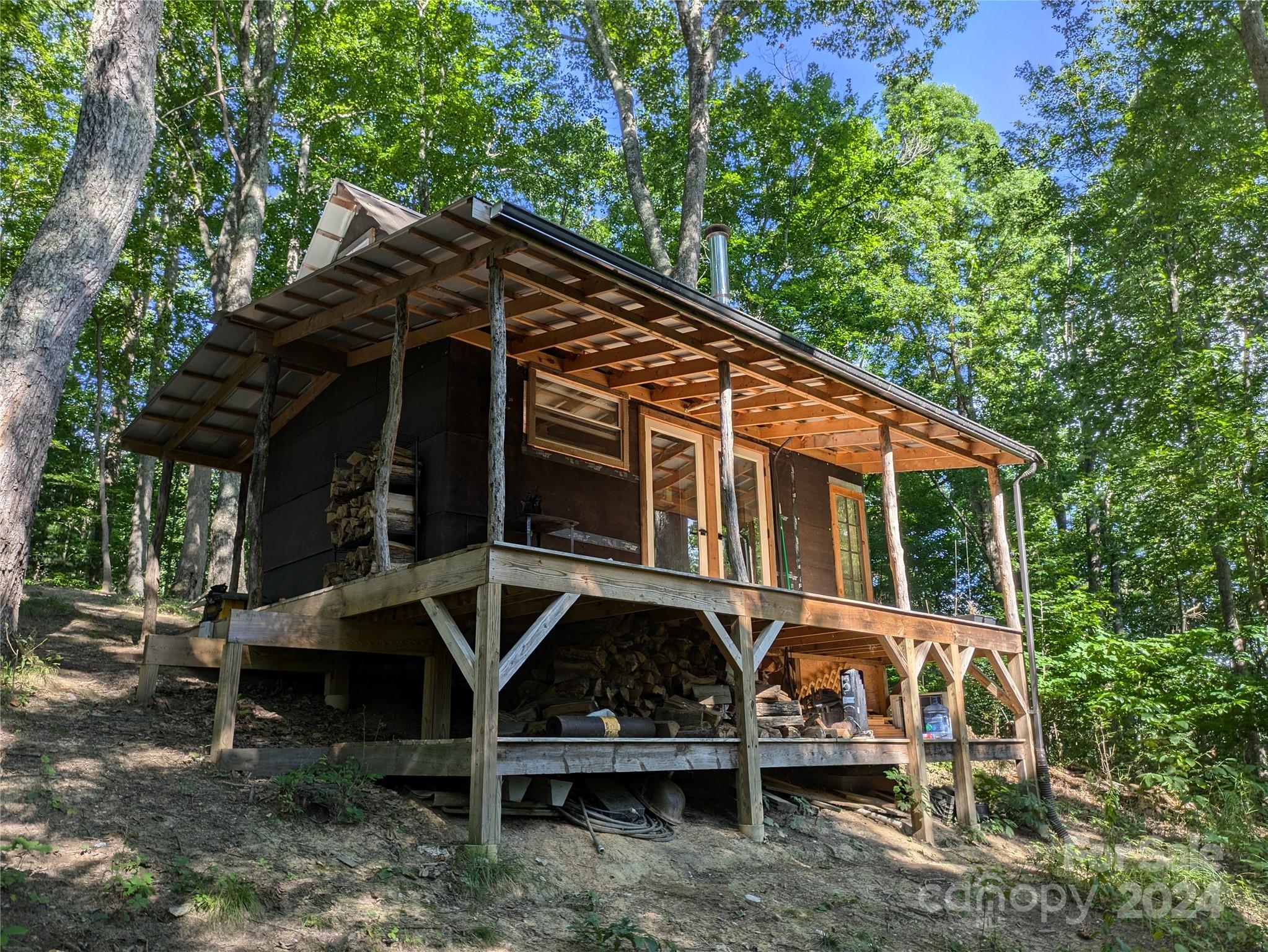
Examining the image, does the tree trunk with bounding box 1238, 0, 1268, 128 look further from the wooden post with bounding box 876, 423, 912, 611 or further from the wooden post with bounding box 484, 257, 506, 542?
the wooden post with bounding box 484, 257, 506, 542

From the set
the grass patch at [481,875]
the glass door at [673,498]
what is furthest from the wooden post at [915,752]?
the grass patch at [481,875]

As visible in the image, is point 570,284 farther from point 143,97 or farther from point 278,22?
point 278,22

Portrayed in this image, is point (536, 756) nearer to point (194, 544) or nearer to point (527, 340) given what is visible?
point (527, 340)

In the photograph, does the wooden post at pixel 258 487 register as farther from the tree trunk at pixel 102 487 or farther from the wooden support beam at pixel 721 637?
the tree trunk at pixel 102 487

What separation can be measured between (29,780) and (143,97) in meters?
6.04

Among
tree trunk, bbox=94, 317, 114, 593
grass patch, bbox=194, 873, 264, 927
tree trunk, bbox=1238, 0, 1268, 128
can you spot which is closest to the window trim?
tree trunk, bbox=1238, 0, 1268, 128

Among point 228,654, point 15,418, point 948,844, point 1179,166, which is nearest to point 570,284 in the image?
point 228,654

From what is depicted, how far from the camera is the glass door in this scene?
32.4 ft

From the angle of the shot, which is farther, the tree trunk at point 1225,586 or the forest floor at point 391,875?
the tree trunk at point 1225,586

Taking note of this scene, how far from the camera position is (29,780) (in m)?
5.25

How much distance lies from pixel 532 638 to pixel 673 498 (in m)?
4.52

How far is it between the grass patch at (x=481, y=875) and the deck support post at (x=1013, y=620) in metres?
7.35

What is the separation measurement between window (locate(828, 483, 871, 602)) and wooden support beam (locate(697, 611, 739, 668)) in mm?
5277

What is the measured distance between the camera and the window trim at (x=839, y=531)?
12.6m
